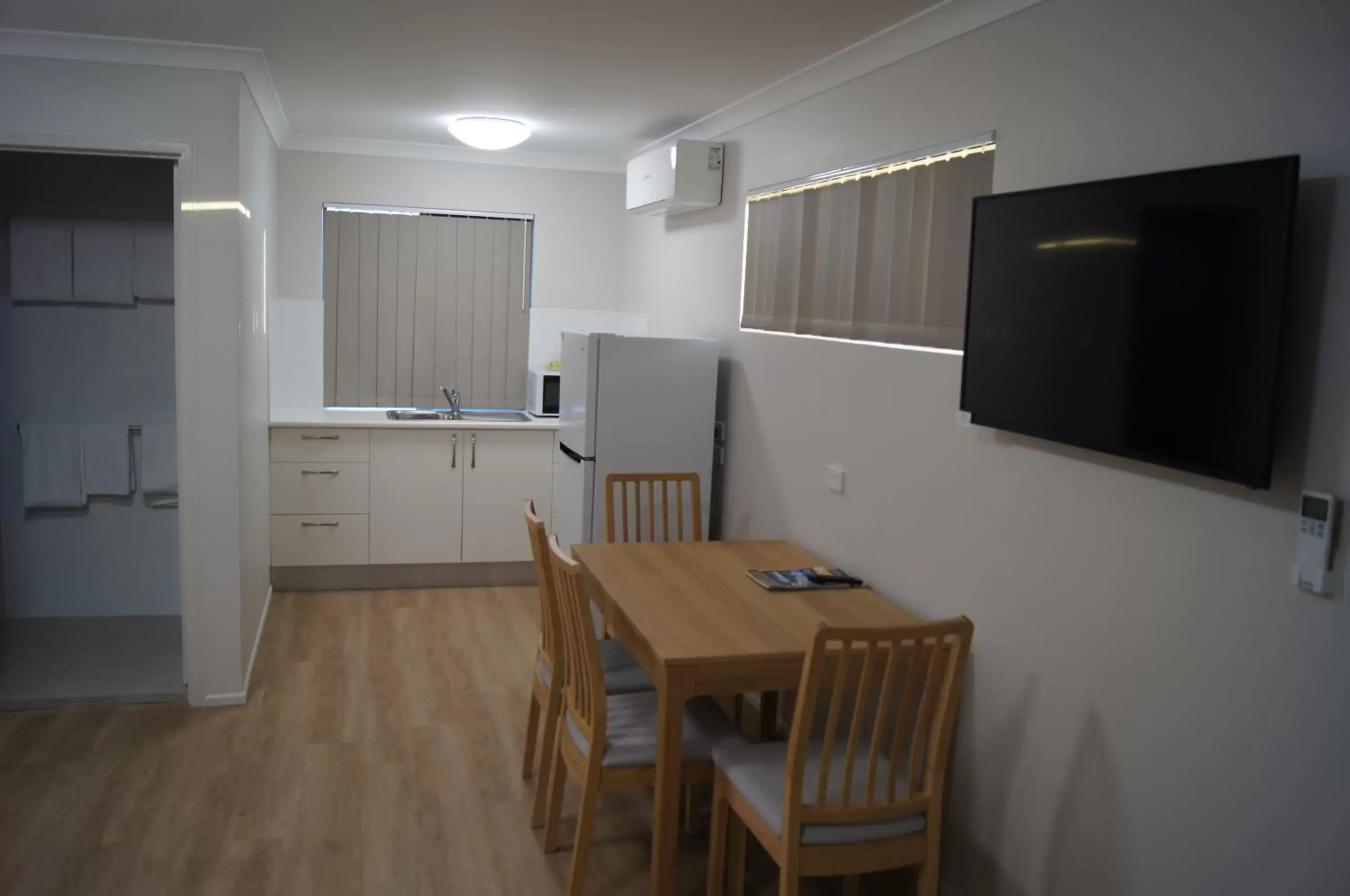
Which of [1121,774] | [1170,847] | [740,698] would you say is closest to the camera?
[1170,847]

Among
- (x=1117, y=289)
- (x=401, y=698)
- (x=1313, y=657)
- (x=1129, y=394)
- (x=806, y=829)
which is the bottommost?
(x=401, y=698)

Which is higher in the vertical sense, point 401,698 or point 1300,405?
point 1300,405

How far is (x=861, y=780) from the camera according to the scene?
2.57m

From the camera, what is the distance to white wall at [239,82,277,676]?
13.4ft

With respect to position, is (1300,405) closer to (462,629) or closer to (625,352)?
(625,352)

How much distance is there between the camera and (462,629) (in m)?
5.15

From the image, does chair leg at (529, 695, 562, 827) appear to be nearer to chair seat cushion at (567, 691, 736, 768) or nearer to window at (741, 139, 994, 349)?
chair seat cushion at (567, 691, 736, 768)

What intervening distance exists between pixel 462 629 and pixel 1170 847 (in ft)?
12.0

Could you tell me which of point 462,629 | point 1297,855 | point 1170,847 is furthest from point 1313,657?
point 462,629

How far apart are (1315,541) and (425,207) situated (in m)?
5.19

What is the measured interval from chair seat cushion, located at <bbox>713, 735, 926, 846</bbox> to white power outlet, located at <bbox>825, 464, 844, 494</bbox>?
1014 millimetres

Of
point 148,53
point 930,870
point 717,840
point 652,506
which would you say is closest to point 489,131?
point 148,53

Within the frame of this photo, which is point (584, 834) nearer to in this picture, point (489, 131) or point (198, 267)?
point (198, 267)

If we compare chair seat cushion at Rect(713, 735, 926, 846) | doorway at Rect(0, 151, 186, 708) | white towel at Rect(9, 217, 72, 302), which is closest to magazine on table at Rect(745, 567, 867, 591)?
chair seat cushion at Rect(713, 735, 926, 846)
